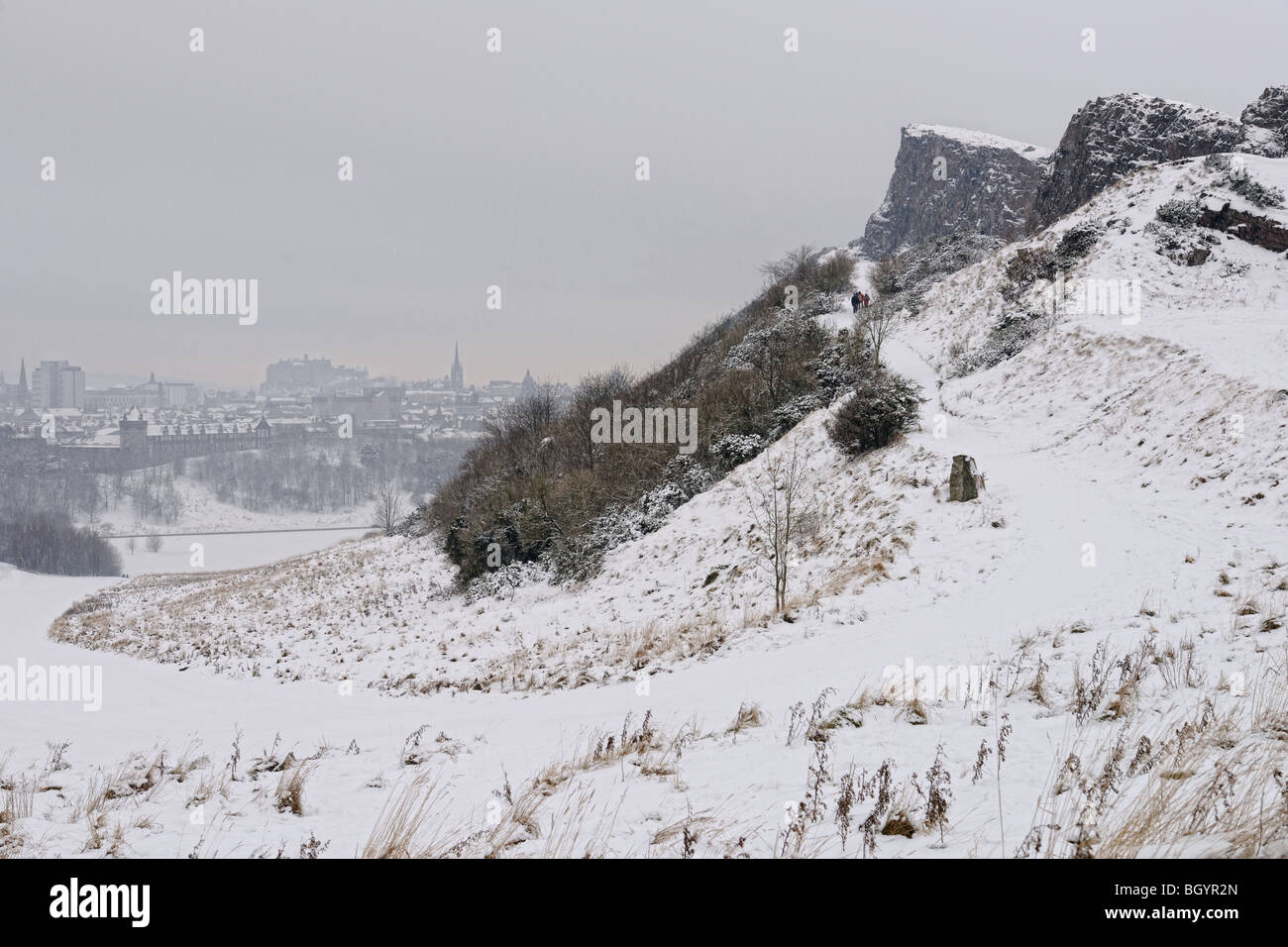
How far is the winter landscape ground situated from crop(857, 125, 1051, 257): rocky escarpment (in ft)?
155

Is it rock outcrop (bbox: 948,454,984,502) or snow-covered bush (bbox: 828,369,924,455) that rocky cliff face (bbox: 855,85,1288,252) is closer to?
snow-covered bush (bbox: 828,369,924,455)

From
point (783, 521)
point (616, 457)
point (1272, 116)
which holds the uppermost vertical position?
point (1272, 116)

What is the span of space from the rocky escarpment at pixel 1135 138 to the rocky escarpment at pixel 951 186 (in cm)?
1381

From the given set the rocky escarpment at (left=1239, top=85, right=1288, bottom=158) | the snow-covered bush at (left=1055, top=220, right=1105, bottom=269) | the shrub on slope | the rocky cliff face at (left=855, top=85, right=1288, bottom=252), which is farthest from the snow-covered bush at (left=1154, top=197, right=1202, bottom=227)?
the shrub on slope

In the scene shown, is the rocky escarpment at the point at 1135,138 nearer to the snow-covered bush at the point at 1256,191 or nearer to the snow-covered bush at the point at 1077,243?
the snow-covered bush at the point at 1256,191

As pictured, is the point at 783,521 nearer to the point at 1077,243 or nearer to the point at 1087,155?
the point at 1077,243

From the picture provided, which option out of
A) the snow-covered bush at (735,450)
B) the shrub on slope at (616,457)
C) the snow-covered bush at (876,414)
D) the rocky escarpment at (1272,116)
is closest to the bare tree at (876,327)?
the shrub on slope at (616,457)

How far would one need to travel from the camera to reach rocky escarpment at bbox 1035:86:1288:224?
3378 cm

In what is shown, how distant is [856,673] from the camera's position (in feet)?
25.5

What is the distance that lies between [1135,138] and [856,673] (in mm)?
46919

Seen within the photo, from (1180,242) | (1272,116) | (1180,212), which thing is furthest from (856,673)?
(1272,116)

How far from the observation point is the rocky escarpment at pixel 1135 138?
111ft

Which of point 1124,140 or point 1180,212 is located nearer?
point 1180,212
